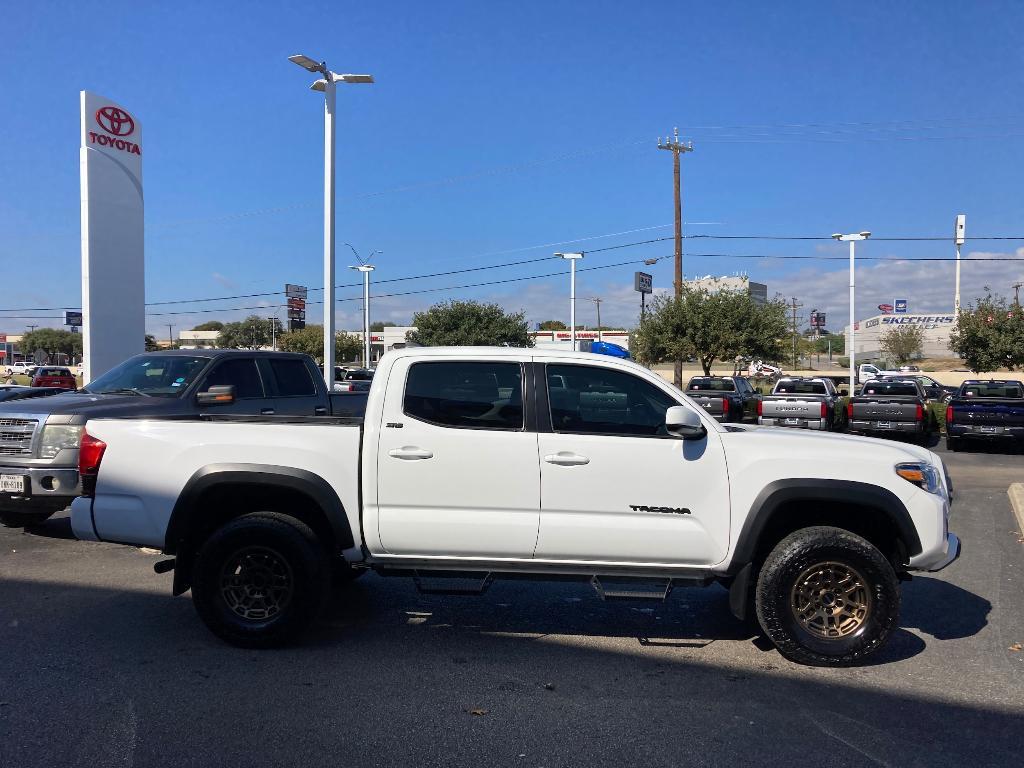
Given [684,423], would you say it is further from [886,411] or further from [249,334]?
[249,334]

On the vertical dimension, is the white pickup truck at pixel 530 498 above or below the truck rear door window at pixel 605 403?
below

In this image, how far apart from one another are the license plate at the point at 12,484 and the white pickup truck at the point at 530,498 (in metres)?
2.78

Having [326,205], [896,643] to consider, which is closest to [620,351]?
[326,205]

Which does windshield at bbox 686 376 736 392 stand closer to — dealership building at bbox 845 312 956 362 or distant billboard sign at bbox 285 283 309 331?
distant billboard sign at bbox 285 283 309 331

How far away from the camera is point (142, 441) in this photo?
531 cm

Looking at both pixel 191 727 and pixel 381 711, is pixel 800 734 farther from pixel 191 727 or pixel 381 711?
pixel 191 727

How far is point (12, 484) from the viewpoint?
7645 mm

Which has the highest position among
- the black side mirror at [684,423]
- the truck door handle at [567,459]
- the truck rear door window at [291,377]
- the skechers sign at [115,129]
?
the skechers sign at [115,129]

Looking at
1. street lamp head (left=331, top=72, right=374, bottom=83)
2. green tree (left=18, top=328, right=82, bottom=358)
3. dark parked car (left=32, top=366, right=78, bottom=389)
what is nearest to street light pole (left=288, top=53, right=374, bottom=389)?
street lamp head (left=331, top=72, right=374, bottom=83)

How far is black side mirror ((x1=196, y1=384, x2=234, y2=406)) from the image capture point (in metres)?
8.30

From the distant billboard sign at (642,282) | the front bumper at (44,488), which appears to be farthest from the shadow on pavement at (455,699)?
the distant billboard sign at (642,282)

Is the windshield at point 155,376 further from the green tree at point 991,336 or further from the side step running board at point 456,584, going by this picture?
the green tree at point 991,336

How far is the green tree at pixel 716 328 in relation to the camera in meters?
34.2

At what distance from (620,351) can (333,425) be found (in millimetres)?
22352
